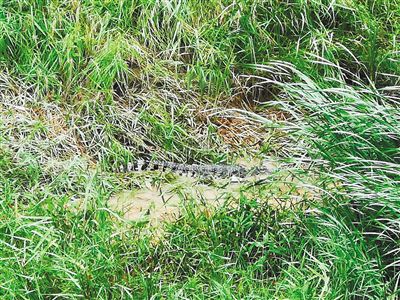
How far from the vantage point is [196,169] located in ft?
14.8

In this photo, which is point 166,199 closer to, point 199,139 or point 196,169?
point 196,169

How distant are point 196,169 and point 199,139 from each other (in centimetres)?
32

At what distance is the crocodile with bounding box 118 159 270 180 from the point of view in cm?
446

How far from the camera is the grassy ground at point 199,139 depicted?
329 centimetres

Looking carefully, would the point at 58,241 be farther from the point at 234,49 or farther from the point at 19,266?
the point at 234,49

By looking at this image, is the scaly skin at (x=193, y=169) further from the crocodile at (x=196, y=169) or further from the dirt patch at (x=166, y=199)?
the dirt patch at (x=166, y=199)

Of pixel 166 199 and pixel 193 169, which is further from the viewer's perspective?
pixel 193 169

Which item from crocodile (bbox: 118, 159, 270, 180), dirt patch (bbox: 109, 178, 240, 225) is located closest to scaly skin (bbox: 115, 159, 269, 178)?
crocodile (bbox: 118, 159, 270, 180)

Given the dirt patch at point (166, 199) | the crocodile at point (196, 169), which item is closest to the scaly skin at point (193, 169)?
the crocodile at point (196, 169)

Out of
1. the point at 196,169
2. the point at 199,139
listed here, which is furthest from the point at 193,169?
the point at 199,139

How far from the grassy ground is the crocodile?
0.22ft

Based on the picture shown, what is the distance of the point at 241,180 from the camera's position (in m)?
4.41

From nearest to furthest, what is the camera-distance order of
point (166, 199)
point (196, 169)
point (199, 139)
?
point (166, 199) < point (196, 169) < point (199, 139)

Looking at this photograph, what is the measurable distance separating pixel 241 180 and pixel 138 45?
3.87 ft
